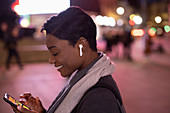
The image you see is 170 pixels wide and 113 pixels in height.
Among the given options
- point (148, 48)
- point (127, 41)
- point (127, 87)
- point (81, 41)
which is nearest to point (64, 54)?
point (81, 41)

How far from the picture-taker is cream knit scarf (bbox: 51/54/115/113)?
3.88 feet

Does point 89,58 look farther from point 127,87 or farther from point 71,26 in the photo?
point 127,87

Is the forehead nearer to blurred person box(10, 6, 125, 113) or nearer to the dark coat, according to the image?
blurred person box(10, 6, 125, 113)

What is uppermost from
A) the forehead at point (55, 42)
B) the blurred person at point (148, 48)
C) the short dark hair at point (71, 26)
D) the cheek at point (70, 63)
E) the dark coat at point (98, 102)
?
the short dark hair at point (71, 26)

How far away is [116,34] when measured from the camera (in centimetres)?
1255

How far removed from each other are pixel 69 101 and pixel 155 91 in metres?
5.10

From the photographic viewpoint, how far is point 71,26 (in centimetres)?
119

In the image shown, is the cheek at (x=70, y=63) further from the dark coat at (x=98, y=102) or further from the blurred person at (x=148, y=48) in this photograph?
the blurred person at (x=148, y=48)

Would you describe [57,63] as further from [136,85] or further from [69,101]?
[136,85]

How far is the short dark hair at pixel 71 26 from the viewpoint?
1195 millimetres

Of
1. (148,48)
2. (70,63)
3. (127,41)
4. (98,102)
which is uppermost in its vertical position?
(70,63)

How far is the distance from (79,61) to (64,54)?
0.32ft

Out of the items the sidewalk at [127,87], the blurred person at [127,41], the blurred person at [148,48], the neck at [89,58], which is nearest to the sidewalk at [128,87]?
the sidewalk at [127,87]

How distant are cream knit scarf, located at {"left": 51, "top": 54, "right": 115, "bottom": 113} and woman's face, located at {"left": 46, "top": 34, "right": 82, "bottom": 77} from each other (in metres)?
0.10
